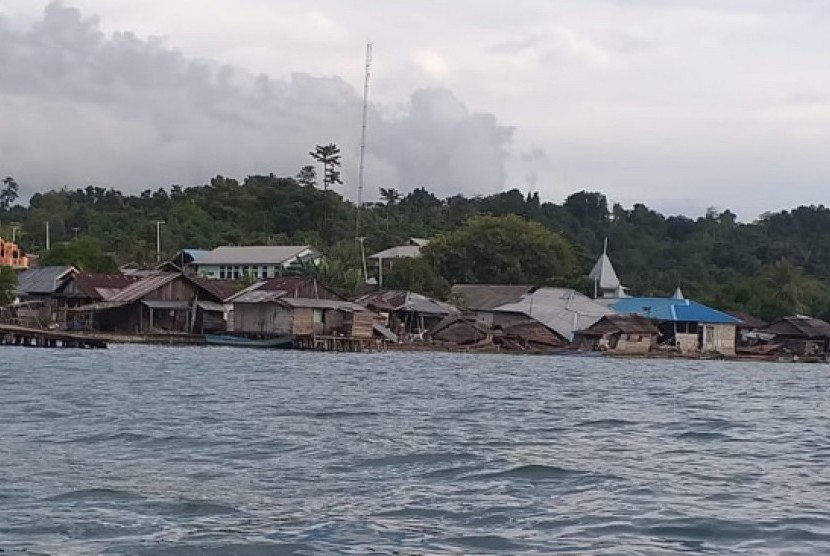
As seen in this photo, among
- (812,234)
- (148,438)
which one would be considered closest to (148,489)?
(148,438)

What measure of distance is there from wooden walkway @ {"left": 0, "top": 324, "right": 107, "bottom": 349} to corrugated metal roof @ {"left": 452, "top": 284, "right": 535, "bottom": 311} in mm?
27833

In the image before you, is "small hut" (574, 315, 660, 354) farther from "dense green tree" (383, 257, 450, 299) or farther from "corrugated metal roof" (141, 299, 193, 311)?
"corrugated metal roof" (141, 299, 193, 311)

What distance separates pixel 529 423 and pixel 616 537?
A: 1086 centimetres

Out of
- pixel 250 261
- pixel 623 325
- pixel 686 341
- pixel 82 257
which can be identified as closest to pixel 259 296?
pixel 82 257

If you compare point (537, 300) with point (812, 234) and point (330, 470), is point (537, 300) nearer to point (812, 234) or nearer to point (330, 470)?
point (330, 470)

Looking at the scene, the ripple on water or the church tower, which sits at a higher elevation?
the church tower

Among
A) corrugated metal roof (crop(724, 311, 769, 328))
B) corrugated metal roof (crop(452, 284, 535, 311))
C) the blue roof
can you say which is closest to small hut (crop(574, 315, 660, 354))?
the blue roof

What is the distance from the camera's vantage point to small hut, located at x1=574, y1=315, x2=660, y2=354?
70.8 metres

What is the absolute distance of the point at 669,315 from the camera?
76.4m

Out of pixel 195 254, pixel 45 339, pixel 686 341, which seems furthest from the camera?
pixel 195 254

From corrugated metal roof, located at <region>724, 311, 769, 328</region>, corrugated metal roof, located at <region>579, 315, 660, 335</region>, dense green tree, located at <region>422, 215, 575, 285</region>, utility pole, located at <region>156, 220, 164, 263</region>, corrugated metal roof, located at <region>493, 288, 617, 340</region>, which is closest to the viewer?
corrugated metal roof, located at <region>579, 315, 660, 335</region>

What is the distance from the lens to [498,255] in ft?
287

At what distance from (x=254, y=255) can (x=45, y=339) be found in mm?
30418

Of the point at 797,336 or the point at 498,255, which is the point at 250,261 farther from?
the point at 797,336
